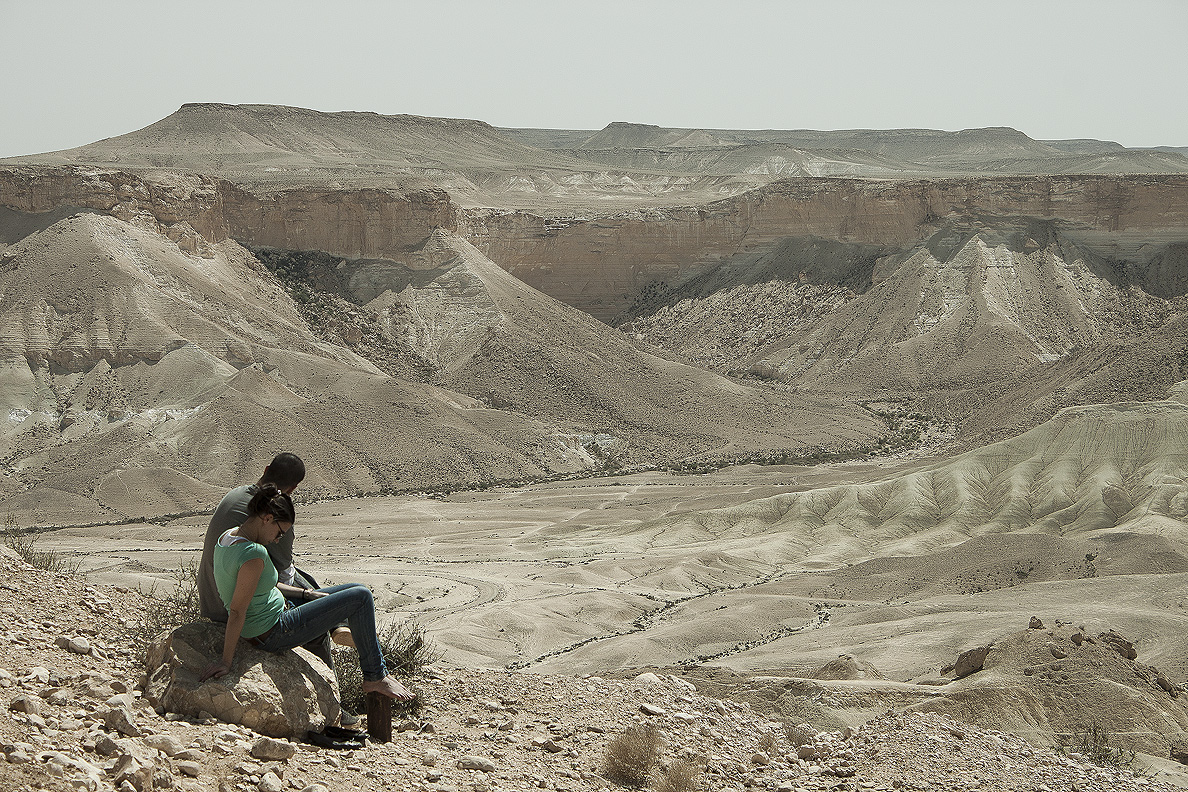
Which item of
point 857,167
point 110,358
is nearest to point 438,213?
point 110,358

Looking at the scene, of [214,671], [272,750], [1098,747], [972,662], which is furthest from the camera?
[972,662]

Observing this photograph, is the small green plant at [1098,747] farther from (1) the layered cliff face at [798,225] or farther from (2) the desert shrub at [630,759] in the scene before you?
(1) the layered cliff face at [798,225]

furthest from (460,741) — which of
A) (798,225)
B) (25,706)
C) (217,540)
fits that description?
(798,225)

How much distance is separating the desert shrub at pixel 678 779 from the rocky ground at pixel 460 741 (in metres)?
0.02

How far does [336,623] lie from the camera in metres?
7.34

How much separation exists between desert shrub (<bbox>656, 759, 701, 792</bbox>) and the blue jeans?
2.01 m

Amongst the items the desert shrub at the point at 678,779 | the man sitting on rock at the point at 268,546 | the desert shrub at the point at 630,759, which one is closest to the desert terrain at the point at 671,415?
the desert shrub at the point at 678,779

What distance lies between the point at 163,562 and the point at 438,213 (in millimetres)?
37400

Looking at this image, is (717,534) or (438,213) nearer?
(717,534)

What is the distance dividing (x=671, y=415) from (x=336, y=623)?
156 feet

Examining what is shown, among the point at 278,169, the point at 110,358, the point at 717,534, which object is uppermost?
the point at 278,169

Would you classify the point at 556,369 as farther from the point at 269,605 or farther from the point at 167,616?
the point at 269,605

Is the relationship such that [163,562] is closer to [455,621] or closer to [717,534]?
[455,621]

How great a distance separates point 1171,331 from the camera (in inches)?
1935
